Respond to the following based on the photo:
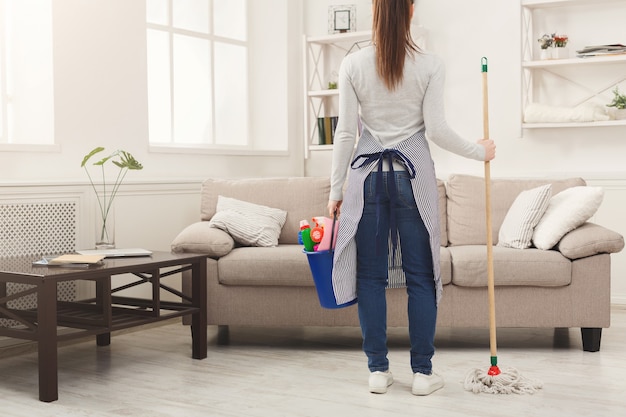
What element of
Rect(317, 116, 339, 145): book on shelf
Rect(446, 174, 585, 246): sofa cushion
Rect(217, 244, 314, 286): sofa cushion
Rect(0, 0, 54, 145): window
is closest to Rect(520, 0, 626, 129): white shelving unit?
Rect(446, 174, 585, 246): sofa cushion

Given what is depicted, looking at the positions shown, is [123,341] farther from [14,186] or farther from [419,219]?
[419,219]

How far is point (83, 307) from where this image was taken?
375 centimetres

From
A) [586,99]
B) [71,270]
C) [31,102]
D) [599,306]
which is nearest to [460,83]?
[586,99]

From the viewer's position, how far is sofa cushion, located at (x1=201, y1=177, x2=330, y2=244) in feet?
14.6

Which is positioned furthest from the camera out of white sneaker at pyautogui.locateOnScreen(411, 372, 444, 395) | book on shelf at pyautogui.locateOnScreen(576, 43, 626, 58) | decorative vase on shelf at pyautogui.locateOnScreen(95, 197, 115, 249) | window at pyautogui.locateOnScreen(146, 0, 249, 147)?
window at pyautogui.locateOnScreen(146, 0, 249, 147)

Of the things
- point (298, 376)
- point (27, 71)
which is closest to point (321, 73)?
point (27, 71)

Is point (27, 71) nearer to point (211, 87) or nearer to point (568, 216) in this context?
point (211, 87)

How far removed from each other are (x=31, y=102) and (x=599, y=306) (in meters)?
2.92

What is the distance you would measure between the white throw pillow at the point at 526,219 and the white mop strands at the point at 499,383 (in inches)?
35.6

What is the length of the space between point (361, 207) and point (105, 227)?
1.68 metres

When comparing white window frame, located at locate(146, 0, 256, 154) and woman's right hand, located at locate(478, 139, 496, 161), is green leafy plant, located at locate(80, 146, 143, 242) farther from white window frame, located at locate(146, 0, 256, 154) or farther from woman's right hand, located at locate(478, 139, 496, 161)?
woman's right hand, located at locate(478, 139, 496, 161)

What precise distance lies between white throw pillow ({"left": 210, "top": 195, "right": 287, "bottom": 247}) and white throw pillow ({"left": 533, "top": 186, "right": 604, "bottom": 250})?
4.21 ft

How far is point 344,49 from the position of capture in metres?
5.92

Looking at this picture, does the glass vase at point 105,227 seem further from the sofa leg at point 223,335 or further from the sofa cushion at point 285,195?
the sofa leg at point 223,335
